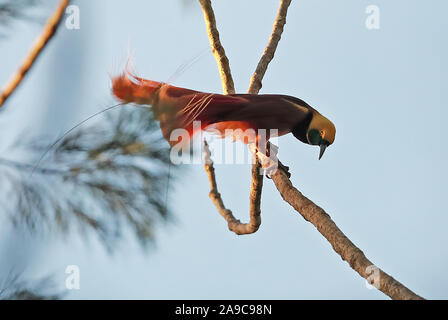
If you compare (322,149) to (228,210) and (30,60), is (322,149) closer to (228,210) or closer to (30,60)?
(228,210)

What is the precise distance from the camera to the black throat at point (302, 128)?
9.31ft

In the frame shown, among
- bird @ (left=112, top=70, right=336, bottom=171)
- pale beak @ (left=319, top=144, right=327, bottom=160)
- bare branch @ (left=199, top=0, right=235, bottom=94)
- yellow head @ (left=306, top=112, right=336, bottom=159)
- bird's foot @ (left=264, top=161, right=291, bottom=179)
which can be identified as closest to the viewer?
bird @ (left=112, top=70, right=336, bottom=171)

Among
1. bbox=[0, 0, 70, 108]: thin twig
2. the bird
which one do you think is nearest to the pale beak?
the bird

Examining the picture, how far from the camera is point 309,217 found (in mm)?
2230

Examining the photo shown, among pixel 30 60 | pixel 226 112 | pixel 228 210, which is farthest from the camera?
pixel 228 210

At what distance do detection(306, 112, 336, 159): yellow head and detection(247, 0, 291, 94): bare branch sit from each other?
529 mm

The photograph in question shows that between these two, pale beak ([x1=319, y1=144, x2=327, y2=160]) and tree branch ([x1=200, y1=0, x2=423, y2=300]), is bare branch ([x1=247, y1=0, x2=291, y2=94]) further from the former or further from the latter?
pale beak ([x1=319, y1=144, x2=327, y2=160])

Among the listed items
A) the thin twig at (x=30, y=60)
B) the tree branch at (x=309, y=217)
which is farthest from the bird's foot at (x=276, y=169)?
the thin twig at (x=30, y=60)

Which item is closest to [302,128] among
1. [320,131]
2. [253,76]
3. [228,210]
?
[320,131]

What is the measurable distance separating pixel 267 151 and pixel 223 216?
80 centimetres

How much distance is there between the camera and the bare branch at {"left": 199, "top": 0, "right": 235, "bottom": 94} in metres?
3.23

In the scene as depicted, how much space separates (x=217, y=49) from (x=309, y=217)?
1.40 metres
